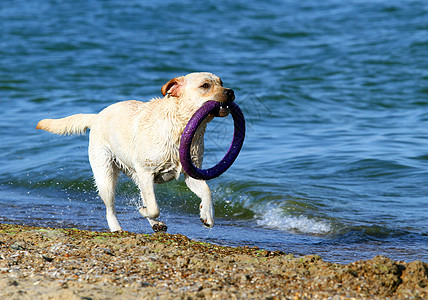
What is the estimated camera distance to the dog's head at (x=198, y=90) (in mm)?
6047

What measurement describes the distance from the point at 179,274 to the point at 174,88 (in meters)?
2.24

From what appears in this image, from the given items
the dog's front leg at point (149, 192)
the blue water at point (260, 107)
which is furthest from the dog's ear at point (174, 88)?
the blue water at point (260, 107)

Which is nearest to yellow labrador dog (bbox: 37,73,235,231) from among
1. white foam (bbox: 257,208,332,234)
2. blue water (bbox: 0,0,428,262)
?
blue water (bbox: 0,0,428,262)

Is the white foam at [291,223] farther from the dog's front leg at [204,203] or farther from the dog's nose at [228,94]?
the dog's nose at [228,94]

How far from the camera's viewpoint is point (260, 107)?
55.4 feet

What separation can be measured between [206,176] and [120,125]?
1.32 meters

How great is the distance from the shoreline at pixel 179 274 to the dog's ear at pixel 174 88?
1.64m

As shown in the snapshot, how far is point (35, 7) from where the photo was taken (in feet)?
103

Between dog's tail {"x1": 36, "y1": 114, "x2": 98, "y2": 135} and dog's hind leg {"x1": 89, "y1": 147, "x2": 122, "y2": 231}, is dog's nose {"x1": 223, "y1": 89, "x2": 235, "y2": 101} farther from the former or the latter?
dog's tail {"x1": 36, "y1": 114, "x2": 98, "y2": 135}

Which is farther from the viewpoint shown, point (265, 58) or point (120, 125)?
point (265, 58)

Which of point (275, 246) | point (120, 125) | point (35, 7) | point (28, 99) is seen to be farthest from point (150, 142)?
point (35, 7)

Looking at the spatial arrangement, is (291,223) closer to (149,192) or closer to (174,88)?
(149,192)

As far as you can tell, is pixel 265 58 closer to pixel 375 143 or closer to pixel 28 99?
pixel 28 99

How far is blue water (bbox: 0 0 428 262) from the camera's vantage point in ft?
27.6
